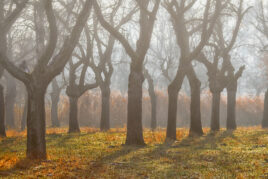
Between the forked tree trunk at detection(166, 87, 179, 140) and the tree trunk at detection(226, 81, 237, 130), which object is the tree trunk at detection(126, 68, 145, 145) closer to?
the forked tree trunk at detection(166, 87, 179, 140)

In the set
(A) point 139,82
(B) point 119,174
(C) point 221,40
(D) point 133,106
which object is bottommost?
(B) point 119,174

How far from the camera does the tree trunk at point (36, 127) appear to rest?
32.8 ft

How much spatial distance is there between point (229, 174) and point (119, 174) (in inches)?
99.2

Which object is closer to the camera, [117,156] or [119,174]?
[119,174]

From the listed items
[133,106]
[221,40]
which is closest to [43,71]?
[133,106]

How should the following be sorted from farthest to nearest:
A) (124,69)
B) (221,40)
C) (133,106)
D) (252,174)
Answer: (124,69) → (221,40) → (133,106) → (252,174)

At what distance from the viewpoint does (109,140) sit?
1499 centimetres

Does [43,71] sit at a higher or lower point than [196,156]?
higher

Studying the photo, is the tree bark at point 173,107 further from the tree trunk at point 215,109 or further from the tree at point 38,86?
the tree at point 38,86

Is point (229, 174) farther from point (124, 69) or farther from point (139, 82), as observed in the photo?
point (124, 69)

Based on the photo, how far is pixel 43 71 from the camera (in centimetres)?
1039

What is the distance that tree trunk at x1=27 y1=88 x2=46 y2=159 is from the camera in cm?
998

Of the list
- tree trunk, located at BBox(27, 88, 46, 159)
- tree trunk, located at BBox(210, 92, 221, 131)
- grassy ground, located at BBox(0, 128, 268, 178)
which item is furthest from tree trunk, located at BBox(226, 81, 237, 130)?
tree trunk, located at BBox(27, 88, 46, 159)

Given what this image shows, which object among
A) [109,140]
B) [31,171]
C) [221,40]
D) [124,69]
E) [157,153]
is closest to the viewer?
[31,171]
